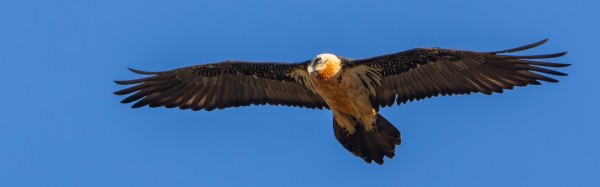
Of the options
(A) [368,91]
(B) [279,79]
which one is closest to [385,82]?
(A) [368,91]

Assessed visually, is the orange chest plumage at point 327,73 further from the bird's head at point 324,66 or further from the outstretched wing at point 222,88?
the outstretched wing at point 222,88

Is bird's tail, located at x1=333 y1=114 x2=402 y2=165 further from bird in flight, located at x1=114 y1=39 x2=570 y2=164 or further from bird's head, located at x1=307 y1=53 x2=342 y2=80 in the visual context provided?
bird's head, located at x1=307 y1=53 x2=342 y2=80

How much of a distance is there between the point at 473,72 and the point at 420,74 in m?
0.72

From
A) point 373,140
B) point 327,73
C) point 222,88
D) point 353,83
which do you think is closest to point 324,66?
point 327,73

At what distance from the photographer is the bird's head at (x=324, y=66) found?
664 inches

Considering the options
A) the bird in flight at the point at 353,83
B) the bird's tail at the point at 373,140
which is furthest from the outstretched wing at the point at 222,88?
the bird's tail at the point at 373,140

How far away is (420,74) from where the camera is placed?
1739cm

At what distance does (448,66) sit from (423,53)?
480 millimetres

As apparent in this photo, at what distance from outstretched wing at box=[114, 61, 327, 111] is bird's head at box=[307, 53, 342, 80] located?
991 mm

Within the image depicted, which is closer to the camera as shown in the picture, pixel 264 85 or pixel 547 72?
pixel 547 72

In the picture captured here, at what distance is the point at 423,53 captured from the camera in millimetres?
16922

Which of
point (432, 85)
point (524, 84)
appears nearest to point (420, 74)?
point (432, 85)

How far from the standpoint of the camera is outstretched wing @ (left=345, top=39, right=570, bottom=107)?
16.8 metres

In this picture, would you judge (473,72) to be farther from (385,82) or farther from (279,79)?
(279,79)
